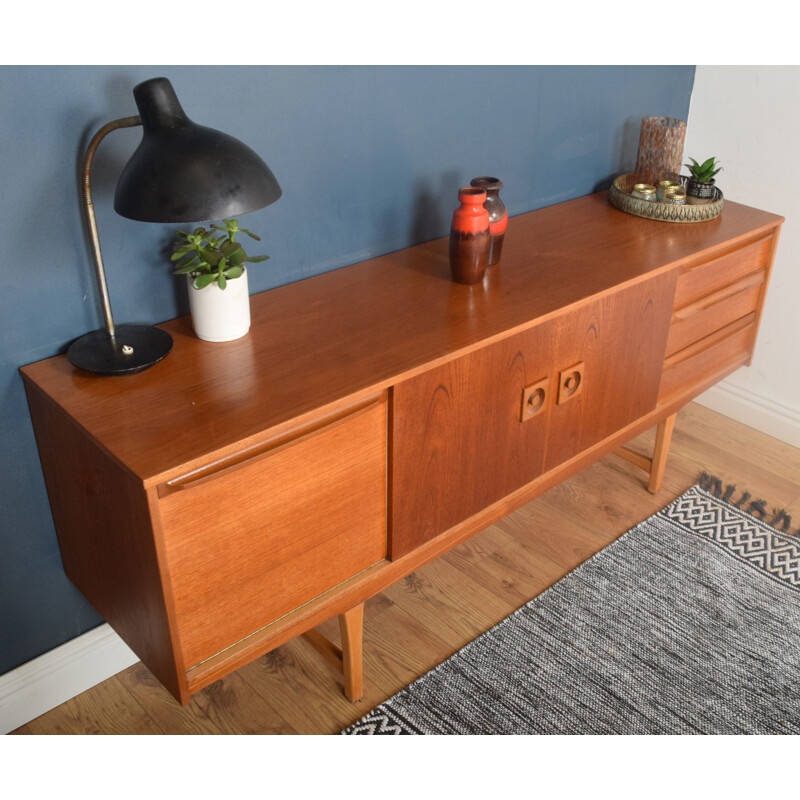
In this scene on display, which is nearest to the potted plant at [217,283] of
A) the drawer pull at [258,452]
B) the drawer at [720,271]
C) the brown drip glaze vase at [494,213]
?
the drawer pull at [258,452]

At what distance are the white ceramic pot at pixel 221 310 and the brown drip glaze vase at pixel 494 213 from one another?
57 centimetres

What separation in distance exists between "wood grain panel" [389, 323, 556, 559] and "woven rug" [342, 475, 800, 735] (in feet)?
1.27

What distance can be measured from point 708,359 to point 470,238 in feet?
2.97

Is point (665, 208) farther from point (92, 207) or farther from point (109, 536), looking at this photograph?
point (109, 536)

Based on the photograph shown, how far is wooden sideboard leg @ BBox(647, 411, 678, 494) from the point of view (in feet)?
7.52

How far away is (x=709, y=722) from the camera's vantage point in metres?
1.74

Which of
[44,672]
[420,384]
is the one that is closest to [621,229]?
[420,384]

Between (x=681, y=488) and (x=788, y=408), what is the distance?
1.67 ft

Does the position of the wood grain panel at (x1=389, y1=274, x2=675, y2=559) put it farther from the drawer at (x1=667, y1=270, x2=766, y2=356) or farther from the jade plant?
the jade plant

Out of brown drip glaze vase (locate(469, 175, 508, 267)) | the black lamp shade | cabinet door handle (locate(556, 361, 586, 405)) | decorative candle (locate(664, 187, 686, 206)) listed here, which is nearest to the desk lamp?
the black lamp shade

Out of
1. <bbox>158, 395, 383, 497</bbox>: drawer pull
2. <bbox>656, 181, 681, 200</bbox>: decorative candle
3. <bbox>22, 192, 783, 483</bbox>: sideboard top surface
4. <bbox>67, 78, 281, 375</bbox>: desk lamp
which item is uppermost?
<bbox>67, 78, 281, 375</bbox>: desk lamp

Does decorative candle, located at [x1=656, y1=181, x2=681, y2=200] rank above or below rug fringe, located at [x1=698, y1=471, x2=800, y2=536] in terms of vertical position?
above

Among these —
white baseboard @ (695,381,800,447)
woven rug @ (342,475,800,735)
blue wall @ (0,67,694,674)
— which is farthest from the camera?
white baseboard @ (695,381,800,447)
